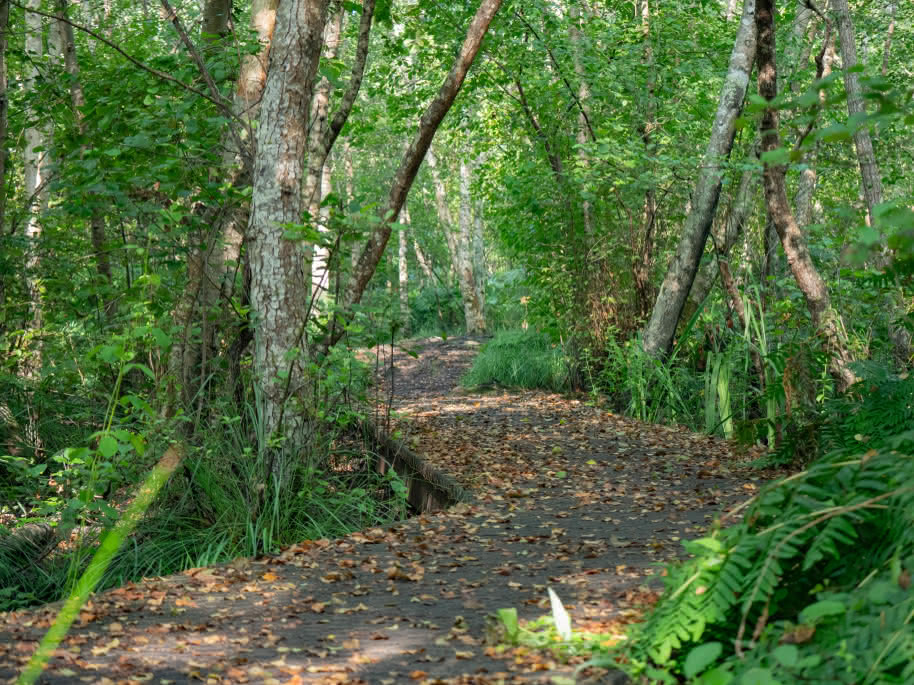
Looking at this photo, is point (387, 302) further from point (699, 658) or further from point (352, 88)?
point (699, 658)

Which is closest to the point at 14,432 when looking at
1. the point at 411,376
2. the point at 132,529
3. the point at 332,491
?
the point at 132,529

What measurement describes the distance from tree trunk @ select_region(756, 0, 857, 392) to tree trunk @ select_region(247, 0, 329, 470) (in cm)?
324

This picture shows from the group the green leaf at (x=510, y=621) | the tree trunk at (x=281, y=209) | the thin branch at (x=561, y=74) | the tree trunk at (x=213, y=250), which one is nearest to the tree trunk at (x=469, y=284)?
the thin branch at (x=561, y=74)

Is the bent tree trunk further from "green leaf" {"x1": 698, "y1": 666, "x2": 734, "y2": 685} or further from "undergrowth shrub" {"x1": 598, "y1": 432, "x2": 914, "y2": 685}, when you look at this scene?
"green leaf" {"x1": 698, "y1": 666, "x2": 734, "y2": 685}

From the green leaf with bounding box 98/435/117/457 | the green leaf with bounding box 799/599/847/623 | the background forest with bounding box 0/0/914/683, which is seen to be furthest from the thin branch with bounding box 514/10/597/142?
the green leaf with bounding box 799/599/847/623

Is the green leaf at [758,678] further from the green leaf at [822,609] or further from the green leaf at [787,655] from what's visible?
the green leaf at [822,609]

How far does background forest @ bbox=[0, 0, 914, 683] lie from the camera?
8.59ft

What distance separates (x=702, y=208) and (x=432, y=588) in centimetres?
644

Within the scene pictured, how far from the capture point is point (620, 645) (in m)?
2.72

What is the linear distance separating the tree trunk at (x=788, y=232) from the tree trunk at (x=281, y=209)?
3.24 meters

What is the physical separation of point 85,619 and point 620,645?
7.03 ft

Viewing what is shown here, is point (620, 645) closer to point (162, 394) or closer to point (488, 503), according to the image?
point (488, 503)

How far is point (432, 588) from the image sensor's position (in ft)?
13.0

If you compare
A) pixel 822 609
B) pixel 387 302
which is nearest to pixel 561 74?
pixel 387 302
